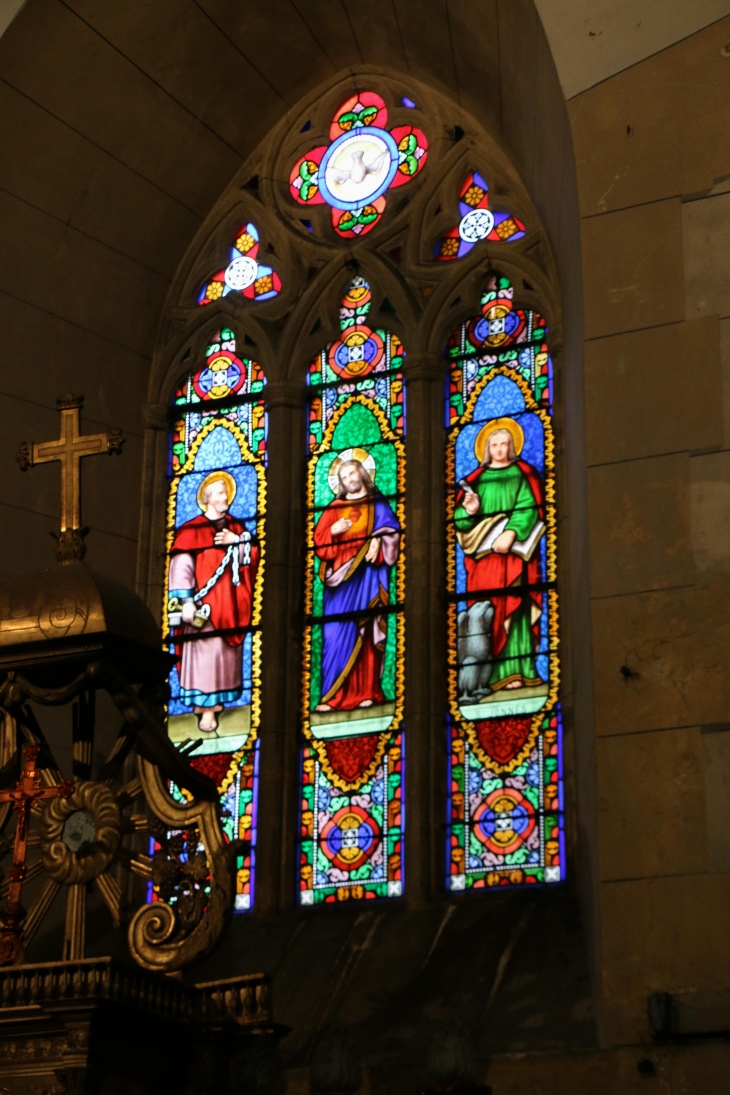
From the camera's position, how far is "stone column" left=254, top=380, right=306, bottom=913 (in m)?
8.74

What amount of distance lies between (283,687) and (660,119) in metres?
3.29

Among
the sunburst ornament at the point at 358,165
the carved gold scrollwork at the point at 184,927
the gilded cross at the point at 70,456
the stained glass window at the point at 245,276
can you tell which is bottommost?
the carved gold scrollwork at the point at 184,927

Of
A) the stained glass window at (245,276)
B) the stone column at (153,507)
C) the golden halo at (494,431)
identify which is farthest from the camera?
the stained glass window at (245,276)

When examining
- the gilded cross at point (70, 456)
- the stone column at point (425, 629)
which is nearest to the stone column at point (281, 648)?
the stone column at point (425, 629)

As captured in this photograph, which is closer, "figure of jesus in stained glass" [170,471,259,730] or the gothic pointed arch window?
the gothic pointed arch window

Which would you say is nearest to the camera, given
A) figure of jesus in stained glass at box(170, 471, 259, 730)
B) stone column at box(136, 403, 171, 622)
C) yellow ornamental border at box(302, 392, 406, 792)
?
yellow ornamental border at box(302, 392, 406, 792)

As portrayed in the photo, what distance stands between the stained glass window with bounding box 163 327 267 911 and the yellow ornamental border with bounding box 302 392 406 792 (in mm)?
245

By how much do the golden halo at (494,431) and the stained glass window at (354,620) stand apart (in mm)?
397

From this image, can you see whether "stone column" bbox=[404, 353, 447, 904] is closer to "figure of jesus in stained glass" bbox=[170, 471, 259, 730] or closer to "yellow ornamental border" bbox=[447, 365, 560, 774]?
"yellow ornamental border" bbox=[447, 365, 560, 774]

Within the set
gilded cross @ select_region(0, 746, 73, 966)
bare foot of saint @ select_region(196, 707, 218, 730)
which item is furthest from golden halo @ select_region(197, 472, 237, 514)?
gilded cross @ select_region(0, 746, 73, 966)

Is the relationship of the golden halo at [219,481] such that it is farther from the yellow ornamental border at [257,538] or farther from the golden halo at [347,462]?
the golden halo at [347,462]

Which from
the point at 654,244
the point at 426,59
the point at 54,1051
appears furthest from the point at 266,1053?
the point at 426,59

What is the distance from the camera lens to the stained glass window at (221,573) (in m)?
9.13

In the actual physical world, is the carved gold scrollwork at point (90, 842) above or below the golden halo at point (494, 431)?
below
